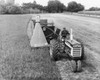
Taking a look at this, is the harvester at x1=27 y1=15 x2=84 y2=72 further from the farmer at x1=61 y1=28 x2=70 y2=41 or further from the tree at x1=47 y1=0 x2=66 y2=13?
the tree at x1=47 y1=0 x2=66 y2=13

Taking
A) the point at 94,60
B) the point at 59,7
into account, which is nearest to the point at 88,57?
the point at 94,60

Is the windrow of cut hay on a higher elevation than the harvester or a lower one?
lower

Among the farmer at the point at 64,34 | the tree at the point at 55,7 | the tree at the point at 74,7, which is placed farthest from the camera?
the tree at the point at 55,7

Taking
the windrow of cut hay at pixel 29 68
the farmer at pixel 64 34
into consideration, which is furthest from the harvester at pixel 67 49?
the windrow of cut hay at pixel 29 68

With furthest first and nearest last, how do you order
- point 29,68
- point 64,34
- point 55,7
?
point 55,7
point 64,34
point 29,68

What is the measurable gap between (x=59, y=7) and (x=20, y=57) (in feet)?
425

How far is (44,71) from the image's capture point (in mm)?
5676

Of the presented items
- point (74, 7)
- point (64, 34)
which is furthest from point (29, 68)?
point (74, 7)

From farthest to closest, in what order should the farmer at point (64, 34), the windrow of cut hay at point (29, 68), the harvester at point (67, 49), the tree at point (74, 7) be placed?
the tree at point (74, 7) → the farmer at point (64, 34) → the harvester at point (67, 49) → the windrow of cut hay at point (29, 68)

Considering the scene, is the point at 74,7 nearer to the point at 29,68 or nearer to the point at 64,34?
the point at 64,34

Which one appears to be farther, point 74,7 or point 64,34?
point 74,7

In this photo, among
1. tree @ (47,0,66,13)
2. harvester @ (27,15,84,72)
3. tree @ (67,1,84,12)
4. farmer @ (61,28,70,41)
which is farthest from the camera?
tree @ (47,0,66,13)

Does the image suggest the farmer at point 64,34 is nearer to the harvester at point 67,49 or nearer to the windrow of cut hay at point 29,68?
the harvester at point 67,49

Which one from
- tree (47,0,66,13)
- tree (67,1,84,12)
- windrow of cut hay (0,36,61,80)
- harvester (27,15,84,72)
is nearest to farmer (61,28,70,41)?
harvester (27,15,84,72)
